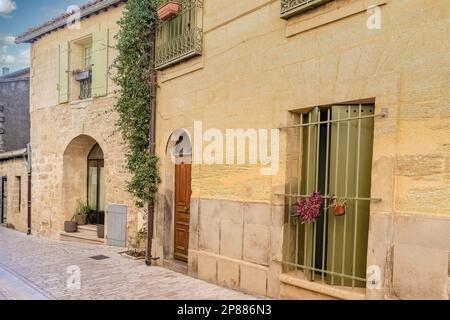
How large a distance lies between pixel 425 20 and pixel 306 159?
6.79ft

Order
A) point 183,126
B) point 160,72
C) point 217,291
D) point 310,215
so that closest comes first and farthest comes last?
point 310,215, point 217,291, point 183,126, point 160,72

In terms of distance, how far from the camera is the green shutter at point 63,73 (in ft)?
35.1

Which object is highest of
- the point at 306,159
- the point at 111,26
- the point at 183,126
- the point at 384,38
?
the point at 111,26

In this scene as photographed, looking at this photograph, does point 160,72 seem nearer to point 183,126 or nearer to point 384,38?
point 183,126

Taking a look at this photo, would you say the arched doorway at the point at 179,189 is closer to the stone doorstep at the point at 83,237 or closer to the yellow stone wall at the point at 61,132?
the yellow stone wall at the point at 61,132

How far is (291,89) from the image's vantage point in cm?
490

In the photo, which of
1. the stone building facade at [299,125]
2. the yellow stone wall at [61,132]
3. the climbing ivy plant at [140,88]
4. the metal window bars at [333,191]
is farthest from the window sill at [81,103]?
the metal window bars at [333,191]

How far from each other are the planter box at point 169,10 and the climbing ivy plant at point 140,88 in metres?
0.67

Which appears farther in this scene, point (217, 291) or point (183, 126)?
point (183, 126)

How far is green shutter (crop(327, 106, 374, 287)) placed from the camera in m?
4.26

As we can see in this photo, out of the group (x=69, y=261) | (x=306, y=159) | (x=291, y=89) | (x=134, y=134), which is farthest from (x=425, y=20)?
(x=69, y=261)

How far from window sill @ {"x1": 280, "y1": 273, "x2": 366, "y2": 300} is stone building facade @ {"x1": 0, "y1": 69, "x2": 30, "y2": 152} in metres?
15.0

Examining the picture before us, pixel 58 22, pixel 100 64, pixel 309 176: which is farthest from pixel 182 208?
pixel 58 22

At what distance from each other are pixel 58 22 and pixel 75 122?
2960 millimetres
